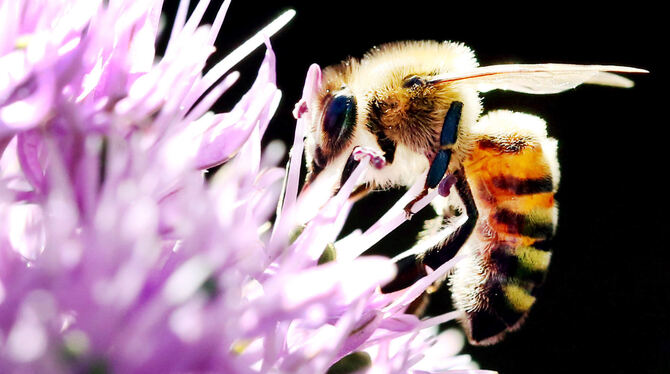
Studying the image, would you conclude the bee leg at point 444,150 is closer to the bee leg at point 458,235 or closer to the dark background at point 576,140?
the bee leg at point 458,235

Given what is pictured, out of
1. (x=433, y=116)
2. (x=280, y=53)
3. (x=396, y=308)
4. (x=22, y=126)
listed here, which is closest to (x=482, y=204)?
(x=433, y=116)

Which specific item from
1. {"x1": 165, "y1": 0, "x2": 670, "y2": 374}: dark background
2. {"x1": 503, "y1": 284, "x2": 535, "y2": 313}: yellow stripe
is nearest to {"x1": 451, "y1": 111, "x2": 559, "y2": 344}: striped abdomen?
{"x1": 503, "y1": 284, "x2": 535, "y2": 313}: yellow stripe

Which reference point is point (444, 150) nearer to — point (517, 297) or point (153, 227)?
point (517, 297)

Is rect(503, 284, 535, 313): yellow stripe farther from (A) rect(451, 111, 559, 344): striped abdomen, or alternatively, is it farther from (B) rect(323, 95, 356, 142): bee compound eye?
(B) rect(323, 95, 356, 142): bee compound eye

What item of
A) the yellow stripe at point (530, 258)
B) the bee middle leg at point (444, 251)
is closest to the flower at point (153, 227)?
the bee middle leg at point (444, 251)

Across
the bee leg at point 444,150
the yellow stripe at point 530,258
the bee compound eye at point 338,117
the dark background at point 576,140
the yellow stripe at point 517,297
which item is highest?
the bee compound eye at point 338,117

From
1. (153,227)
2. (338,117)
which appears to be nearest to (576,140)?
Answer: (338,117)

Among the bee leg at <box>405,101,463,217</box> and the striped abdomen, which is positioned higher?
the bee leg at <box>405,101,463,217</box>
